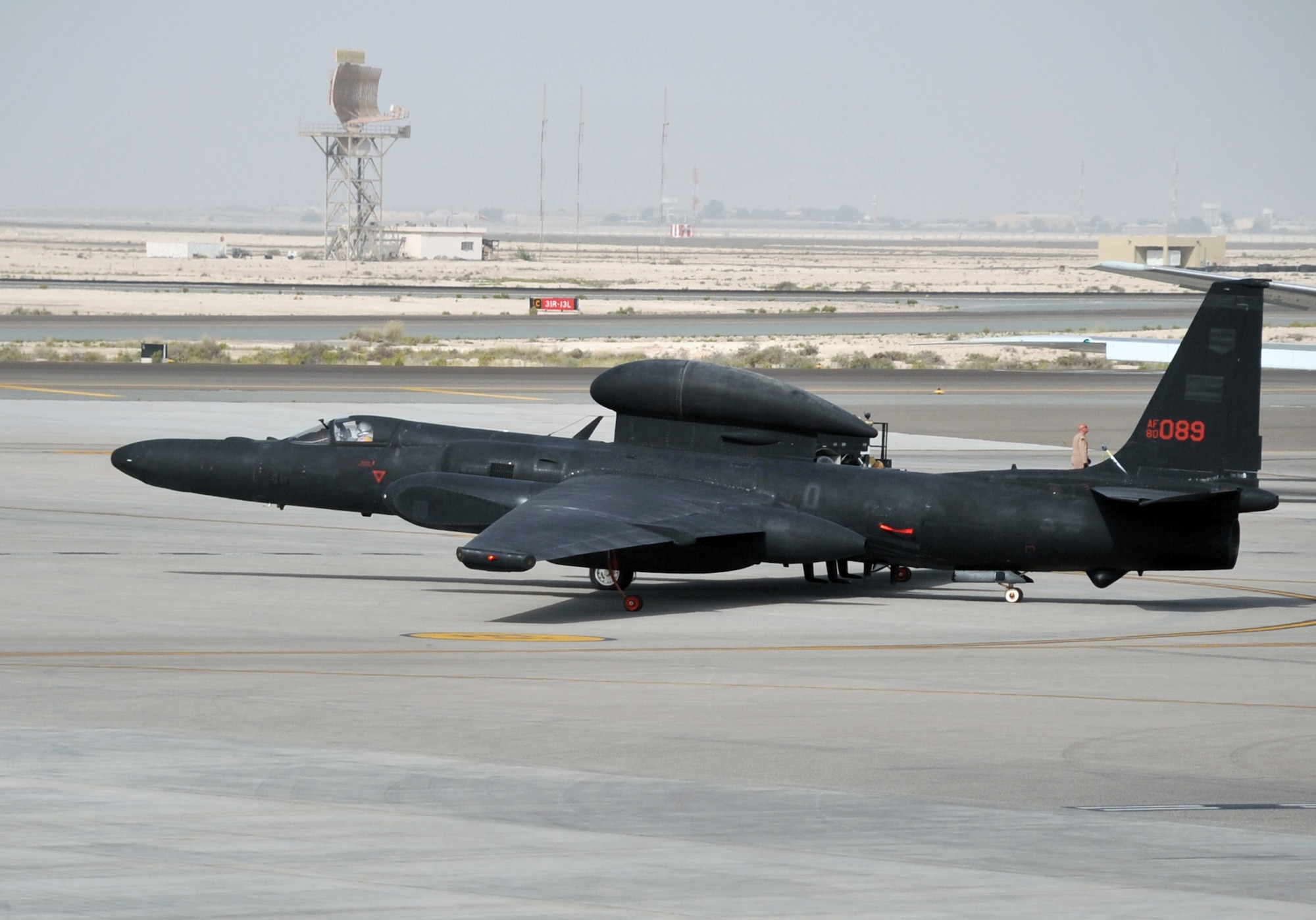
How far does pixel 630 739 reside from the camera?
1475 cm

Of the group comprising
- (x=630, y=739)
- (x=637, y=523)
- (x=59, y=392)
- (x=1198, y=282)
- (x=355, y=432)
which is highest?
(x=1198, y=282)

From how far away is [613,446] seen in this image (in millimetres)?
25781

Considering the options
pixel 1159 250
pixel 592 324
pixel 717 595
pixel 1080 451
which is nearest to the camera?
pixel 717 595

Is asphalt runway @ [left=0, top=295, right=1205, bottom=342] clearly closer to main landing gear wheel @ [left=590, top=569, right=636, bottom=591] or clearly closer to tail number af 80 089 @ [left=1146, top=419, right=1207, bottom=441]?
main landing gear wheel @ [left=590, top=569, right=636, bottom=591]

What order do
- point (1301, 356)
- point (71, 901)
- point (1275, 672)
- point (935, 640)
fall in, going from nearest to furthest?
point (71, 901) < point (1275, 672) < point (935, 640) < point (1301, 356)

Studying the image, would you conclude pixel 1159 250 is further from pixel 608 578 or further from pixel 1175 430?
pixel 608 578

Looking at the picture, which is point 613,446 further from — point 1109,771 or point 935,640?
point 1109,771

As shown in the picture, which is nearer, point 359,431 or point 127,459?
point 359,431

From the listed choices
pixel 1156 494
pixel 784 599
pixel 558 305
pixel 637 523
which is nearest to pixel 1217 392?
pixel 1156 494

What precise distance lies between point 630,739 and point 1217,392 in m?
12.1

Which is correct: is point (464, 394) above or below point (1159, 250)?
below

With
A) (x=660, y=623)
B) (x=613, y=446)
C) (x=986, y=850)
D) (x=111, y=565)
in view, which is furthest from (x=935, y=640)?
(x=111, y=565)

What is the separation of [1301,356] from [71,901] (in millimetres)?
38924

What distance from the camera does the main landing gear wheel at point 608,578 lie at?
24.5 meters
